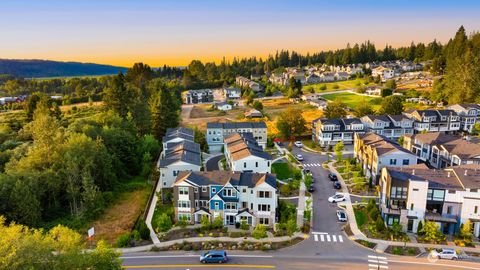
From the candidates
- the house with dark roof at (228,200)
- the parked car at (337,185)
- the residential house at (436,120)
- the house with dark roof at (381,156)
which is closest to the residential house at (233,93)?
the residential house at (436,120)

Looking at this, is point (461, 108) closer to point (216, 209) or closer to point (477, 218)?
point (477, 218)

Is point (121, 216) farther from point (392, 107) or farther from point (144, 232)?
point (392, 107)

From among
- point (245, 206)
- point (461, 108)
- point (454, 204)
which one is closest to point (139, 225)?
point (245, 206)

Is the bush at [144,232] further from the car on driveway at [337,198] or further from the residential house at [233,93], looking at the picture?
the residential house at [233,93]

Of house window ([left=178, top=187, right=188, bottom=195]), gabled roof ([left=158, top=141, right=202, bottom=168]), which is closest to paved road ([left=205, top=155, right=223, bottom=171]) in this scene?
gabled roof ([left=158, top=141, right=202, bottom=168])

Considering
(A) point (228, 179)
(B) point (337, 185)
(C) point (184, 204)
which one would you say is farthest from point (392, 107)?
(C) point (184, 204)
